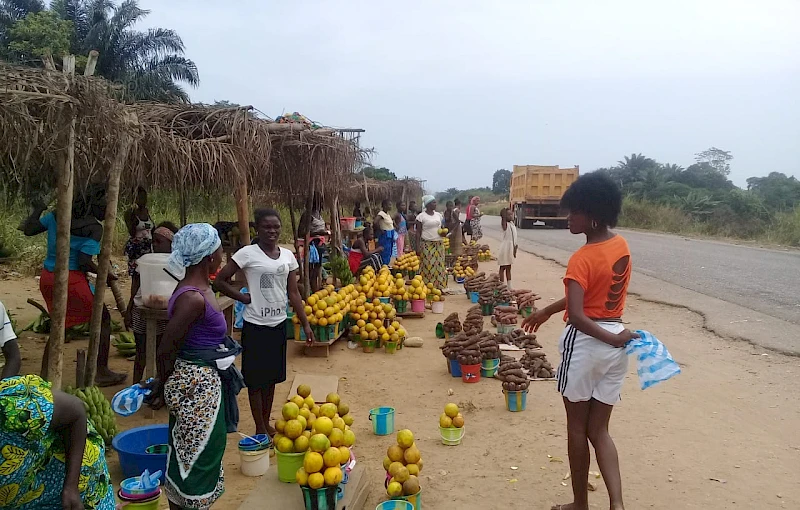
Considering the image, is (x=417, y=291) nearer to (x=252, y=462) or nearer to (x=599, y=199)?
(x=252, y=462)

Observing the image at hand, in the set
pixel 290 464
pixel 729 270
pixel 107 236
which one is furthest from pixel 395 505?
pixel 729 270

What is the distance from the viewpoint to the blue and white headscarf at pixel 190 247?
2.81 m

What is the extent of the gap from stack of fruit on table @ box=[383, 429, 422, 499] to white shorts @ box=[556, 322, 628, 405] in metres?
1.08

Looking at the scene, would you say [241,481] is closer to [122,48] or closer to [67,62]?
[67,62]

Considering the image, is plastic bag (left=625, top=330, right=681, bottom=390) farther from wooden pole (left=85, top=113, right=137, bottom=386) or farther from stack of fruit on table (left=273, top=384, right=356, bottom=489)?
wooden pole (left=85, top=113, right=137, bottom=386)

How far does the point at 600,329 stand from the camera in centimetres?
295

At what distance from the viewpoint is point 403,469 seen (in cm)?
336

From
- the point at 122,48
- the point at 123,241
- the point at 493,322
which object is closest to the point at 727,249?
the point at 493,322

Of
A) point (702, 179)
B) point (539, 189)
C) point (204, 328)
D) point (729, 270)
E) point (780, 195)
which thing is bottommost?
point (729, 270)

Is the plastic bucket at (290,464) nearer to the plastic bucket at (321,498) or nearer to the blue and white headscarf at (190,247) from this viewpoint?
the plastic bucket at (321,498)

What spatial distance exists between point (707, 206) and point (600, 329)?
31.6 meters

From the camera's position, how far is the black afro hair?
10.1 feet

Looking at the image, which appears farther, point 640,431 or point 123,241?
point 123,241

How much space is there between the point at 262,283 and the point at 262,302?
0.46ft
